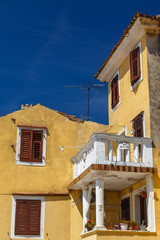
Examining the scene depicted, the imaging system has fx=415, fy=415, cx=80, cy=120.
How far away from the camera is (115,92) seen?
68.1ft

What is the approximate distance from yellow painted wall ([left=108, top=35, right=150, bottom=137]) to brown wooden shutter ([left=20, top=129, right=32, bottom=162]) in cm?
436

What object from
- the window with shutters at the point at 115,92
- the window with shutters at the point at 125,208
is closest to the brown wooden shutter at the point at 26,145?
the window with shutters at the point at 115,92

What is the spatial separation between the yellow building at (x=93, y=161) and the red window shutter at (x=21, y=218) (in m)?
0.04

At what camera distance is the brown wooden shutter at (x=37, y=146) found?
19188 mm

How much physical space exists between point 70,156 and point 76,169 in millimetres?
915

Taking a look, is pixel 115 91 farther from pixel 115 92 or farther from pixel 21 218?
pixel 21 218

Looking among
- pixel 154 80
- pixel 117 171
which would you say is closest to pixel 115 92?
pixel 154 80

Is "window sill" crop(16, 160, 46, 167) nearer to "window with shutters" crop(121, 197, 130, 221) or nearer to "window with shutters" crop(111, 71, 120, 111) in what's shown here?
"window with shutters" crop(121, 197, 130, 221)

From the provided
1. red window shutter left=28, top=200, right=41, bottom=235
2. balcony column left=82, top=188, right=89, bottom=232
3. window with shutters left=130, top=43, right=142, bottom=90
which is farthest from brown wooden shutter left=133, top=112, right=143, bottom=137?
red window shutter left=28, top=200, right=41, bottom=235

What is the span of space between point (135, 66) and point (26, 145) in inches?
242

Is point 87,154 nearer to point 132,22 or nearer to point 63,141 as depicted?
point 63,141

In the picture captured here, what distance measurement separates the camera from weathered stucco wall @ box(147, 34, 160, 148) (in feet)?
53.2

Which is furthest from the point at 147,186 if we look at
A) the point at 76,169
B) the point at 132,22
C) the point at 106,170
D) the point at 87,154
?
the point at 132,22

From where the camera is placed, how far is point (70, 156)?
19.6 metres
